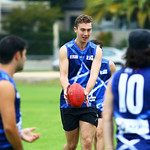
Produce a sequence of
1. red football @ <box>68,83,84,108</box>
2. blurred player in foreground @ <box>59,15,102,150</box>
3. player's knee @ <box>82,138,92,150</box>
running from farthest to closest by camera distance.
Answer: blurred player in foreground @ <box>59,15,102,150</box>, player's knee @ <box>82,138,92,150</box>, red football @ <box>68,83,84,108</box>

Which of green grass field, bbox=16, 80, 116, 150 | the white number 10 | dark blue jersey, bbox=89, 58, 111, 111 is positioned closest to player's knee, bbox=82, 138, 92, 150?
dark blue jersey, bbox=89, 58, 111, 111

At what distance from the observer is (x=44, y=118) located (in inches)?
598

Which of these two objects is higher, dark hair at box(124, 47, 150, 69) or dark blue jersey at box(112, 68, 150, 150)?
dark hair at box(124, 47, 150, 69)

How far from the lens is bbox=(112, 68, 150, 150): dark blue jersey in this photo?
4613 millimetres

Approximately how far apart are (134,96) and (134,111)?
14 cm

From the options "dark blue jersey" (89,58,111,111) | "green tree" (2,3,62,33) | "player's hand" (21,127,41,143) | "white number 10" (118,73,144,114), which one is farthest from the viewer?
"green tree" (2,3,62,33)

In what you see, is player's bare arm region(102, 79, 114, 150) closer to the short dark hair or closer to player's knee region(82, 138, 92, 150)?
the short dark hair

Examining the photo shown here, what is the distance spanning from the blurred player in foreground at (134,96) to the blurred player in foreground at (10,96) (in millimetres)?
853

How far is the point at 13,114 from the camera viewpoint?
4.50m

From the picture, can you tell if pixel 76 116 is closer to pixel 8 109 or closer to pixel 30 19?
pixel 8 109

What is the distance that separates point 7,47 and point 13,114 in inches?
25.2

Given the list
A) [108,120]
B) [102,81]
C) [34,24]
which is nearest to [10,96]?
[108,120]

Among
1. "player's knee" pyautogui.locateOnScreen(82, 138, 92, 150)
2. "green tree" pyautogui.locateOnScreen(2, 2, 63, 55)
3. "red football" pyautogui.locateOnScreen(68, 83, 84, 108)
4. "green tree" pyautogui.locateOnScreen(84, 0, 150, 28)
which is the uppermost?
"red football" pyautogui.locateOnScreen(68, 83, 84, 108)

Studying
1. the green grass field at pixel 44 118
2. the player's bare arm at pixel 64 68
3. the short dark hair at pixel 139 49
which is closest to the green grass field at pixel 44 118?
the green grass field at pixel 44 118
